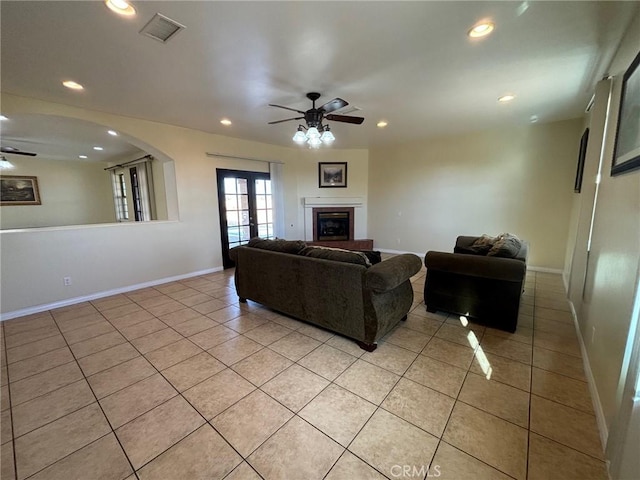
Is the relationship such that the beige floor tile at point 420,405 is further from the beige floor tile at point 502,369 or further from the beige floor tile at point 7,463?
the beige floor tile at point 7,463

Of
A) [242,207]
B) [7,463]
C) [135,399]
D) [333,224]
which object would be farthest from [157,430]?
[333,224]

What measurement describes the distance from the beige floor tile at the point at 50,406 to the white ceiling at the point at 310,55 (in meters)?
2.66

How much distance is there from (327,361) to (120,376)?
172 centimetres

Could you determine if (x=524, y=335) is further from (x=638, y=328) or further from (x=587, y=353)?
(x=638, y=328)

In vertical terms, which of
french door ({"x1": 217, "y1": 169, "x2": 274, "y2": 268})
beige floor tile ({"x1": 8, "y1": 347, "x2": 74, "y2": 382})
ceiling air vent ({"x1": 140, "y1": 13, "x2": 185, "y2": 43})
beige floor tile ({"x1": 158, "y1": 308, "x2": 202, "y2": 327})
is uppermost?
ceiling air vent ({"x1": 140, "y1": 13, "x2": 185, "y2": 43})

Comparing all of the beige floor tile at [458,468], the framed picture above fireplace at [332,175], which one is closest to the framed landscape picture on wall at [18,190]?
the framed picture above fireplace at [332,175]

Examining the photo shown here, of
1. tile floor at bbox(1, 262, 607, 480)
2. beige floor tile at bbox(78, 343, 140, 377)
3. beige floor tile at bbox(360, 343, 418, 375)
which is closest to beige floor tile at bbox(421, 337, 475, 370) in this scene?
tile floor at bbox(1, 262, 607, 480)

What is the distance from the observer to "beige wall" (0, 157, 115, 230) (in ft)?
20.9

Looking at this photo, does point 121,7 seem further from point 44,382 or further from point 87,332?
point 87,332

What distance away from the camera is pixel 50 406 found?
70.5 inches

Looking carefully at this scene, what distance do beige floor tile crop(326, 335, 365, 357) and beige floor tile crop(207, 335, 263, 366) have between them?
28.1 inches

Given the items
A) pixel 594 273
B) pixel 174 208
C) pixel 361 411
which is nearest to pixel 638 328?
pixel 594 273

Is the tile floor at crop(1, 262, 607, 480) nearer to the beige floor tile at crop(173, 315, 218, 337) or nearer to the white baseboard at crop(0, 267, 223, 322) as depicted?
the beige floor tile at crop(173, 315, 218, 337)

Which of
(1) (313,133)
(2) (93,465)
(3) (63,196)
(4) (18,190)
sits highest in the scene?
(1) (313,133)
